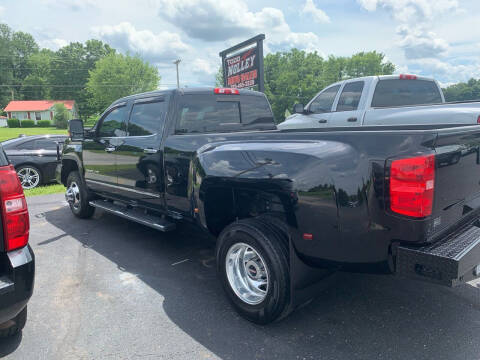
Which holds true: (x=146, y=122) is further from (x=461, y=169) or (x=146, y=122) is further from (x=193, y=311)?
(x=461, y=169)

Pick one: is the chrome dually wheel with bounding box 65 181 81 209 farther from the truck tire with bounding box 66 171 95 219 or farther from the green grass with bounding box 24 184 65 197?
the green grass with bounding box 24 184 65 197

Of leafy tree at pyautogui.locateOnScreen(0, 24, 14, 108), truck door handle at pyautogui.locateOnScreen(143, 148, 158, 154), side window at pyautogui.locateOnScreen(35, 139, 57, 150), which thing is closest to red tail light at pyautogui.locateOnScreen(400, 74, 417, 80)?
truck door handle at pyautogui.locateOnScreen(143, 148, 158, 154)

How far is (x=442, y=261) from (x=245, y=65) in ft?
42.6

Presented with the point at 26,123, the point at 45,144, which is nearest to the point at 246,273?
the point at 45,144

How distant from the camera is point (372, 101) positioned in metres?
6.46

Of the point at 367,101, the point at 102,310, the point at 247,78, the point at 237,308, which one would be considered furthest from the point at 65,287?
the point at 247,78

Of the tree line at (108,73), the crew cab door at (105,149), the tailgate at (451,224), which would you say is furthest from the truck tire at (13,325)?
the tree line at (108,73)

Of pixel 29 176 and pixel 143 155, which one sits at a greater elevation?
pixel 143 155

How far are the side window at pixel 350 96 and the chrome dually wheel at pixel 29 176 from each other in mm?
8155

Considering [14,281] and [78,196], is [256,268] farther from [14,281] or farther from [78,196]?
[78,196]

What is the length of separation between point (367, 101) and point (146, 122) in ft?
13.3

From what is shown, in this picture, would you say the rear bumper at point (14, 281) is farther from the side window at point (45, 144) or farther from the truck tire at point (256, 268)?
the side window at point (45, 144)

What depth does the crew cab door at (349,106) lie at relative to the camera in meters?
6.51

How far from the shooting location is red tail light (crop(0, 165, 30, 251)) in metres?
2.29
